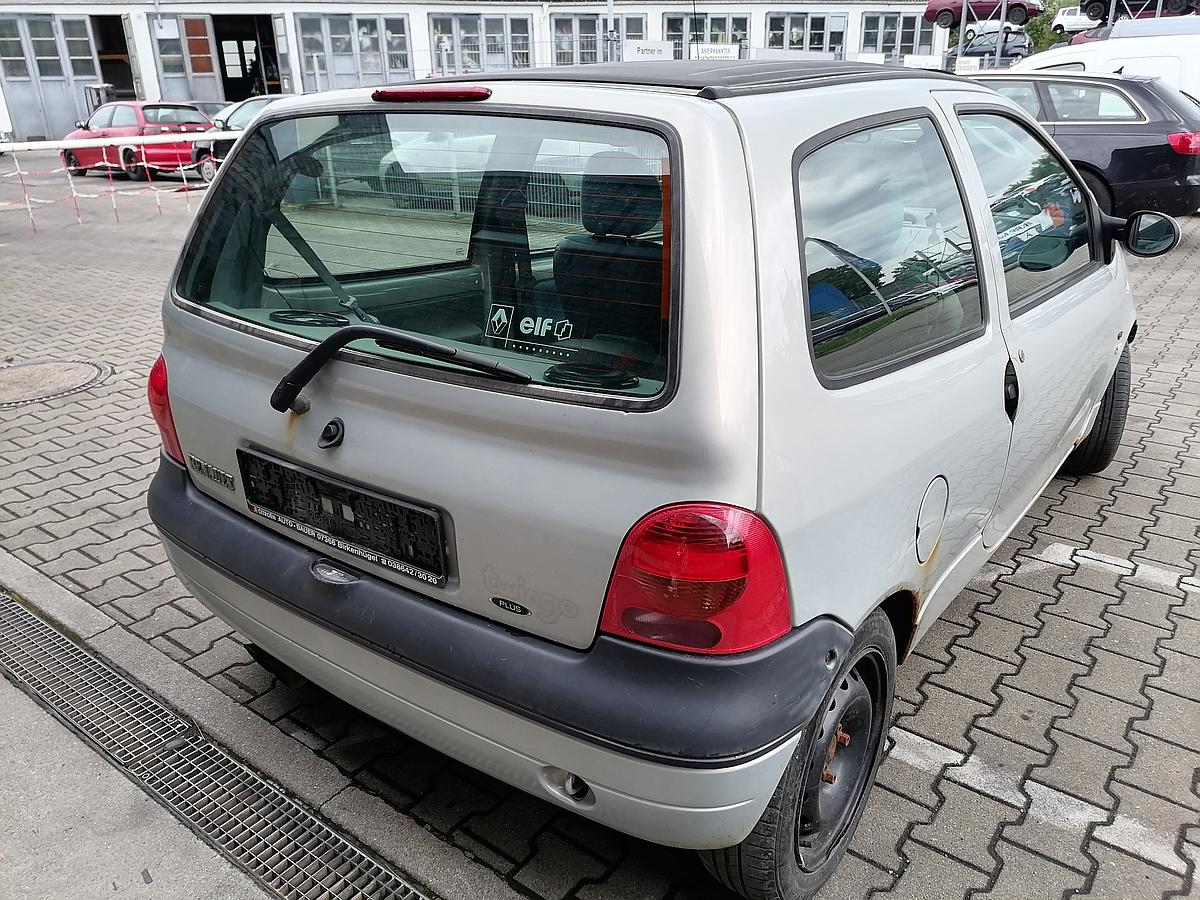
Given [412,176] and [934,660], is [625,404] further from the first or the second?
[934,660]

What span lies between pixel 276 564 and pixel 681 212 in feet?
4.19

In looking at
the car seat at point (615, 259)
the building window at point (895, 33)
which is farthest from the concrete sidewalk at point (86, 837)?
the building window at point (895, 33)

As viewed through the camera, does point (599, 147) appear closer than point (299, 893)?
Yes

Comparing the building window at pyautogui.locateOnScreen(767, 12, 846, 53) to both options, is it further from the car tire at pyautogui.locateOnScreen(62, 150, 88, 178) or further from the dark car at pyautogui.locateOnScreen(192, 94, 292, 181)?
the car tire at pyautogui.locateOnScreen(62, 150, 88, 178)

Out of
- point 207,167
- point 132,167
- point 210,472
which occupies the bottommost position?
point 132,167

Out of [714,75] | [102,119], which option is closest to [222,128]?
[102,119]

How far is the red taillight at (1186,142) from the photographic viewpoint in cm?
935

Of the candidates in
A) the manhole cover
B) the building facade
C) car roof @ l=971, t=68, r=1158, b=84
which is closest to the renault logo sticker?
the manhole cover

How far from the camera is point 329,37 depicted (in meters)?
30.6

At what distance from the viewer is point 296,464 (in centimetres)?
221

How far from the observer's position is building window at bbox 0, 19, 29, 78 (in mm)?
28750

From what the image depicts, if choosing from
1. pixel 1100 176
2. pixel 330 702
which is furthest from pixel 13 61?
pixel 330 702

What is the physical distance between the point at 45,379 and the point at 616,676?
581 centimetres

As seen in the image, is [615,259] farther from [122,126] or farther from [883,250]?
[122,126]
